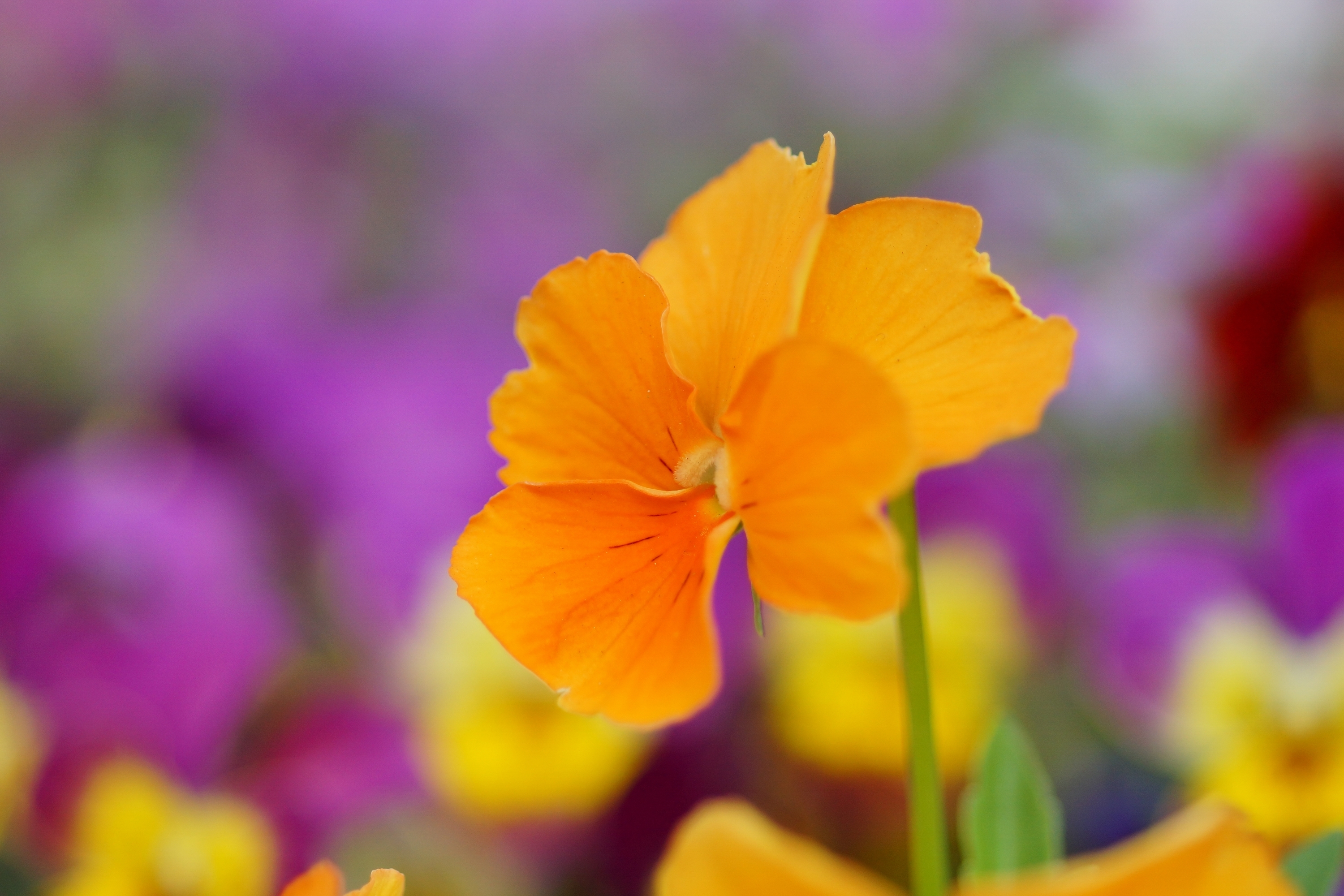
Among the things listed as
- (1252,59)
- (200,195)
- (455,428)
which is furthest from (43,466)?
(1252,59)

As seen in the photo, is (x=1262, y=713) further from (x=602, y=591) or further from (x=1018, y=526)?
(x=602, y=591)

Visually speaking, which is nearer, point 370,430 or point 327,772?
point 327,772

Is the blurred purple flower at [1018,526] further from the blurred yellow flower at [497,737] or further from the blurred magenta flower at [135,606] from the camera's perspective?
the blurred magenta flower at [135,606]

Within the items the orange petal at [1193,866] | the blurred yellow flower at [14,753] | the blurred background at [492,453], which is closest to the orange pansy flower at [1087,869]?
the orange petal at [1193,866]

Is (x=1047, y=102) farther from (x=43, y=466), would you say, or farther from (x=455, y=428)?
(x=43, y=466)

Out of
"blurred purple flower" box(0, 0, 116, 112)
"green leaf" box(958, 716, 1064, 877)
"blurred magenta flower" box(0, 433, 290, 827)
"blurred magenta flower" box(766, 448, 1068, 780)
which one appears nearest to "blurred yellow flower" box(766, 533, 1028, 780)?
"blurred magenta flower" box(766, 448, 1068, 780)

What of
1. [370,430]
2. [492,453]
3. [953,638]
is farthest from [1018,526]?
[370,430]
